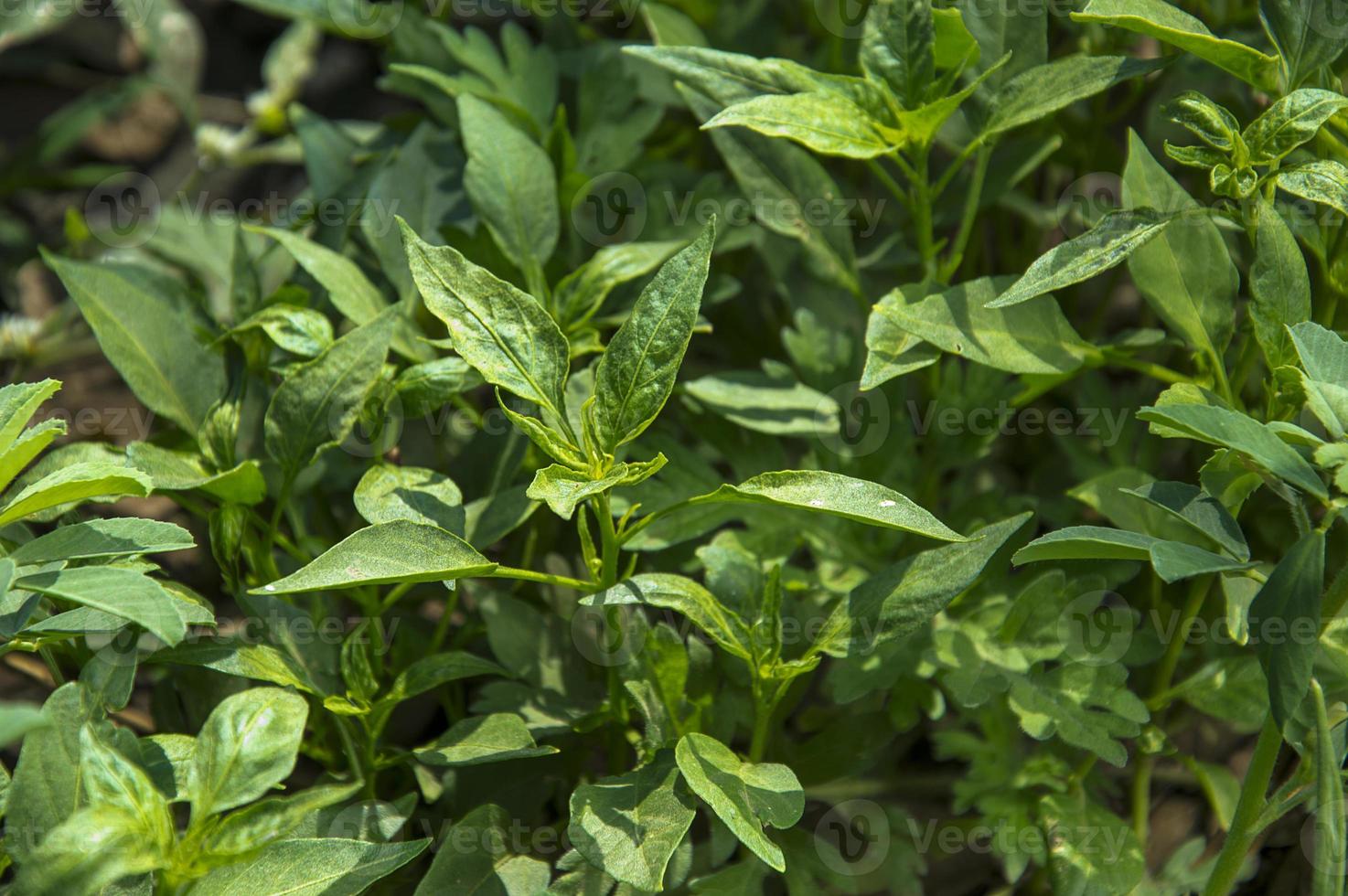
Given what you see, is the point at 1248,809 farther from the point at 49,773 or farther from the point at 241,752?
the point at 49,773

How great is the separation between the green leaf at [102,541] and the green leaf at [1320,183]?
45.6 inches

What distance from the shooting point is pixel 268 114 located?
246 centimetres

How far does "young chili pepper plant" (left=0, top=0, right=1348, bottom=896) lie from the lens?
1190mm

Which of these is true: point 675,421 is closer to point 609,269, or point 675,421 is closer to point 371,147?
point 609,269

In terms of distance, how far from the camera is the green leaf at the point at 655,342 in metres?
1.23

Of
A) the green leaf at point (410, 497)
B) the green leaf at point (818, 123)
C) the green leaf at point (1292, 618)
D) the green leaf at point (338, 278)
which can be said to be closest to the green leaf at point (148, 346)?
the green leaf at point (338, 278)

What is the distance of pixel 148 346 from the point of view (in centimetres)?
→ 152

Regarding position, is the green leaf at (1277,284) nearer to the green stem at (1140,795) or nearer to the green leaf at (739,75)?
the green leaf at (739,75)

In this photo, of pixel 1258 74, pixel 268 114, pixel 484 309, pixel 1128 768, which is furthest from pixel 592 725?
pixel 268 114

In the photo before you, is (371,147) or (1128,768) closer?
(1128,768)

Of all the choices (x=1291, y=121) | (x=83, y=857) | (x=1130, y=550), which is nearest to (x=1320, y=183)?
(x=1291, y=121)

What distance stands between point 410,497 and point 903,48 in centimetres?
77

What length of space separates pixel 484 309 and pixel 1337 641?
987mm

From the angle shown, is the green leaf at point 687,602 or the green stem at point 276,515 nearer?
the green leaf at point 687,602
